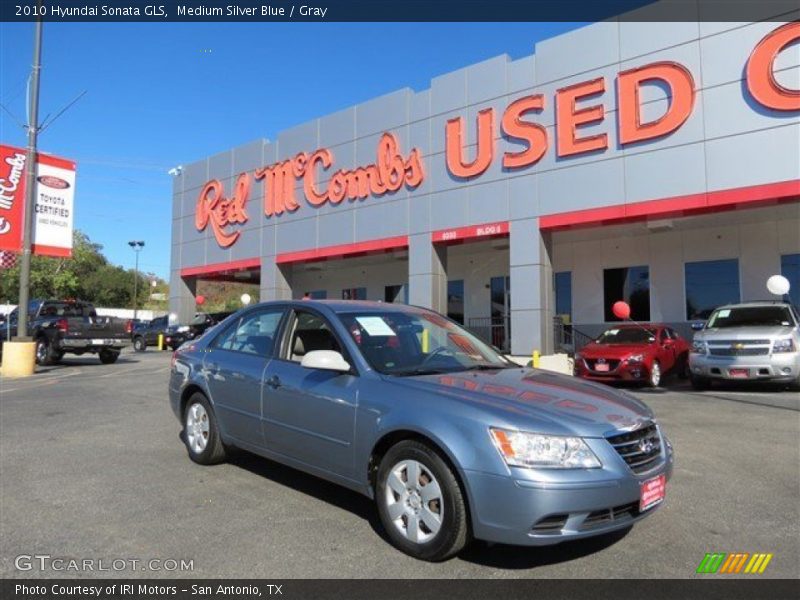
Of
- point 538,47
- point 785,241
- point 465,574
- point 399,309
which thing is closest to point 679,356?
point 785,241

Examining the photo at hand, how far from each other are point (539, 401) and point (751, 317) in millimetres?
10421

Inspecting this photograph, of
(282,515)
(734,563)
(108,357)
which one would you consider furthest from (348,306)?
(108,357)

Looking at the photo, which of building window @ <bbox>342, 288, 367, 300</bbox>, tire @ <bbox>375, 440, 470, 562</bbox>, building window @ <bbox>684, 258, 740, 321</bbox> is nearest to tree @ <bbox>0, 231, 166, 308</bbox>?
building window @ <bbox>342, 288, 367, 300</bbox>

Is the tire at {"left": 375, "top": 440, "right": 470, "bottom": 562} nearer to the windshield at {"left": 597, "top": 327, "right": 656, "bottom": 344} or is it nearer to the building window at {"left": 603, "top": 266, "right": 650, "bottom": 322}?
the windshield at {"left": 597, "top": 327, "right": 656, "bottom": 344}

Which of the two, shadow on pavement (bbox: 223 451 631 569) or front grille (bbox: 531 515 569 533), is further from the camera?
shadow on pavement (bbox: 223 451 631 569)

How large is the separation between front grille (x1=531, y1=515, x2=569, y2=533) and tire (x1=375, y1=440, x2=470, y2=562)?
1.33 ft

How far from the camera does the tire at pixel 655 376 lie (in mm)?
12461

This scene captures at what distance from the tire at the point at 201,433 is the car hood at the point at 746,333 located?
31.3ft

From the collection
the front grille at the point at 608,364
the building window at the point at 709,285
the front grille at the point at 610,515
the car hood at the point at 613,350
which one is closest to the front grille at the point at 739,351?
the car hood at the point at 613,350

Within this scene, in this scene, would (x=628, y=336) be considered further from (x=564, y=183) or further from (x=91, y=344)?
(x=91, y=344)

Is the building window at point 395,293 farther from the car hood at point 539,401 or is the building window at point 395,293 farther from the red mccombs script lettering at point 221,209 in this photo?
the car hood at point 539,401

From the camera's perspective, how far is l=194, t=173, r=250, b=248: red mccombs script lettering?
25.3m

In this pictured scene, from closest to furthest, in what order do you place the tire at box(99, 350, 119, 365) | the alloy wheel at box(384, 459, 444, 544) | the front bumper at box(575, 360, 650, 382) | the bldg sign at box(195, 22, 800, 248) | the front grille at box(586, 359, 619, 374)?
the alloy wheel at box(384, 459, 444, 544), the front bumper at box(575, 360, 650, 382), the front grille at box(586, 359, 619, 374), the bldg sign at box(195, 22, 800, 248), the tire at box(99, 350, 119, 365)

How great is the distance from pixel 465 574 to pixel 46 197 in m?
16.9
